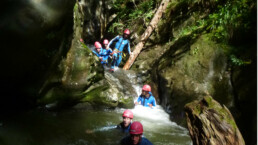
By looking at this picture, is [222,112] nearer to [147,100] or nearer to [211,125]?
[211,125]

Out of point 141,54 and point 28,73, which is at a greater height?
point 141,54

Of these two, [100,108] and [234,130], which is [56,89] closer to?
[100,108]

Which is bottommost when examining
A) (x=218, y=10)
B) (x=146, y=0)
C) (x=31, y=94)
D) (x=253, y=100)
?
(x=253, y=100)

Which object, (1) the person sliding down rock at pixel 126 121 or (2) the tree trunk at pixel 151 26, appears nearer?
(1) the person sliding down rock at pixel 126 121

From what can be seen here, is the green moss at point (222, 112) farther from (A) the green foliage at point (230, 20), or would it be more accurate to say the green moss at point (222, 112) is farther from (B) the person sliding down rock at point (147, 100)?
(B) the person sliding down rock at point (147, 100)

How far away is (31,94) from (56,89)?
768mm

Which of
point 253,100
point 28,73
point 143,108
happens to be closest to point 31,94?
point 28,73

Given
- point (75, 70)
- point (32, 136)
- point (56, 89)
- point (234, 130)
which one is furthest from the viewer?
point (75, 70)

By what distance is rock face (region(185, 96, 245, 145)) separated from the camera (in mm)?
3029

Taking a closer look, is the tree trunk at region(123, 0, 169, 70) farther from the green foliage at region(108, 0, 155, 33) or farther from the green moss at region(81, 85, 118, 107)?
the green moss at region(81, 85, 118, 107)

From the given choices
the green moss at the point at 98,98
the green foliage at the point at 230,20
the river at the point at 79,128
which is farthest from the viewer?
the green moss at the point at 98,98

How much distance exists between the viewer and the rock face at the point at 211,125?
3029 mm

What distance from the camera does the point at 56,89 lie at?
18.5 feet

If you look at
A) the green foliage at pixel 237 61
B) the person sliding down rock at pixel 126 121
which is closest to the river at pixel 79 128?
the person sliding down rock at pixel 126 121
